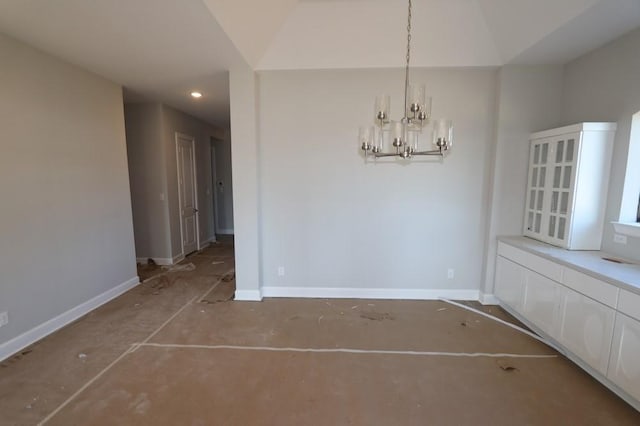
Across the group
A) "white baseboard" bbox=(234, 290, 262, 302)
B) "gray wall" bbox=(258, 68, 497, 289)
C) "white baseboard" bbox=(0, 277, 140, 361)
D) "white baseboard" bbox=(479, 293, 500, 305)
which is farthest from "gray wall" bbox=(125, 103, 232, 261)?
"white baseboard" bbox=(479, 293, 500, 305)

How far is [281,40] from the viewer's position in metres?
3.16

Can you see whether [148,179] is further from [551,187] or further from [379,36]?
[551,187]

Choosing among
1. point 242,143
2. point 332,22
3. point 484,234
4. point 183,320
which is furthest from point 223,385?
point 332,22

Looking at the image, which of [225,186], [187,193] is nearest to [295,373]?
[187,193]

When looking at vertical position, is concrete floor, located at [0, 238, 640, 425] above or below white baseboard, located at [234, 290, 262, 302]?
below

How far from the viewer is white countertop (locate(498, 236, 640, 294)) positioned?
6.26 ft

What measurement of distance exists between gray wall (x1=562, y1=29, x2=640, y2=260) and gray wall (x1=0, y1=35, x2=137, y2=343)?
5.24 metres

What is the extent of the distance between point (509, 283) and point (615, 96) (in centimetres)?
198

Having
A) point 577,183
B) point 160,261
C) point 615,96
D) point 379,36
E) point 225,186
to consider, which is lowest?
point 160,261

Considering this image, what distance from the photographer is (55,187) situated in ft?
9.18

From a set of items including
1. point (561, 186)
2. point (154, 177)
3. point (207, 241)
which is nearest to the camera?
point (561, 186)

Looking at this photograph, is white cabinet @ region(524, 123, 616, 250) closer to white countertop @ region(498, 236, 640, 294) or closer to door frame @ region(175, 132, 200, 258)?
white countertop @ region(498, 236, 640, 294)

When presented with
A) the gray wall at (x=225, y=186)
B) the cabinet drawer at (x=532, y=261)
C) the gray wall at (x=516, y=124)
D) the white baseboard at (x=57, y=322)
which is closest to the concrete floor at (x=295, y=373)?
the white baseboard at (x=57, y=322)

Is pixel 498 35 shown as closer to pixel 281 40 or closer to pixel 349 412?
pixel 281 40
